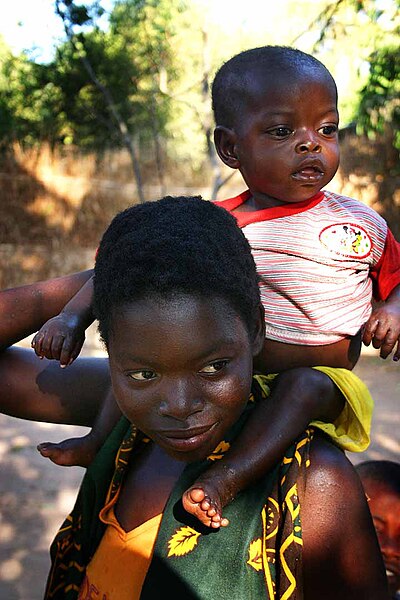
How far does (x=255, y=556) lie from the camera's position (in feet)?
4.44

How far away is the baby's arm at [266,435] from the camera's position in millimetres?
1360

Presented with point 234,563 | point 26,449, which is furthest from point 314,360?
point 26,449

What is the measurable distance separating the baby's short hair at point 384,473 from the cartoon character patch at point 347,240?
1455 millimetres

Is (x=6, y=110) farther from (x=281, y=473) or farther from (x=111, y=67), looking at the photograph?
(x=281, y=473)

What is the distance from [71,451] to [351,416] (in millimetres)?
718

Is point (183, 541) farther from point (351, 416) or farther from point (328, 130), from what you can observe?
point (328, 130)

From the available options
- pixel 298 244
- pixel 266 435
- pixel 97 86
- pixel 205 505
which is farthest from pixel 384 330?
pixel 97 86

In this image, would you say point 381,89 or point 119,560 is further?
point 381,89

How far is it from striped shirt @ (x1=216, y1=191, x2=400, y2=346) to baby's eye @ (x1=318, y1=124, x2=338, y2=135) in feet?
0.65

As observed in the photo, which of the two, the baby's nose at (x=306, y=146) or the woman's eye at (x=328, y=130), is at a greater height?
the woman's eye at (x=328, y=130)

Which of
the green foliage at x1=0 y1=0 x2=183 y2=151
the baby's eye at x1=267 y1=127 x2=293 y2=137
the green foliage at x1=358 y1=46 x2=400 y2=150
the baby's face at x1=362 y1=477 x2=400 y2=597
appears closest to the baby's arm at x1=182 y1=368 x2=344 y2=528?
the baby's eye at x1=267 y1=127 x2=293 y2=137

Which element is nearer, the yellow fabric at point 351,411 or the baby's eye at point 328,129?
the yellow fabric at point 351,411

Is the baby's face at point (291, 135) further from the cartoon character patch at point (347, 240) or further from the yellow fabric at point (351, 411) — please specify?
the yellow fabric at point (351, 411)

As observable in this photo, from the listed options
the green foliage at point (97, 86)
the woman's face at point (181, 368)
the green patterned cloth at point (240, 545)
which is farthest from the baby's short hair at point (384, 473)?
the green foliage at point (97, 86)
